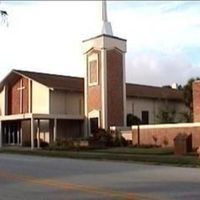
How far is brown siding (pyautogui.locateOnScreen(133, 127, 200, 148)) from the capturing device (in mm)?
42544

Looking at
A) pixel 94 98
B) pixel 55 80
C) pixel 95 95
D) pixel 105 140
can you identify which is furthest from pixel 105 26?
pixel 105 140

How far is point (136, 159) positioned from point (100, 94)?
24502 millimetres

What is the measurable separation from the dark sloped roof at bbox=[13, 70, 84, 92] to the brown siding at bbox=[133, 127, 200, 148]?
34.6 ft

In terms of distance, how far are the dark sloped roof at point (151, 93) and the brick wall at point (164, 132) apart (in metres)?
11.5

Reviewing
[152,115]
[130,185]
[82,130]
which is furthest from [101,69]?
[130,185]

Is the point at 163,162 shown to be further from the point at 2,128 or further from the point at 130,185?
the point at 2,128

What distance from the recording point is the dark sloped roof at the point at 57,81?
5622 centimetres

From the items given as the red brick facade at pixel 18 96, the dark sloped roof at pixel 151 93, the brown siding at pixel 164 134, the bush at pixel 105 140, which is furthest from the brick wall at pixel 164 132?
the red brick facade at pixel 18 96

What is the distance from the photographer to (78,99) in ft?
193

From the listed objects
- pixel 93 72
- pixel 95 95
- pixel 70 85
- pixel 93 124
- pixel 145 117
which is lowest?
pixel 93 124

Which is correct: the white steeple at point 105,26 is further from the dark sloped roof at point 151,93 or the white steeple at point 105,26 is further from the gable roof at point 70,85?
the dark sloped roof at point 151,93

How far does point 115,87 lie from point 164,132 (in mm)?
10828

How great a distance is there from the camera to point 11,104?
62.9 m

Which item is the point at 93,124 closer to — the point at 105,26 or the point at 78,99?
the point at 78,99
